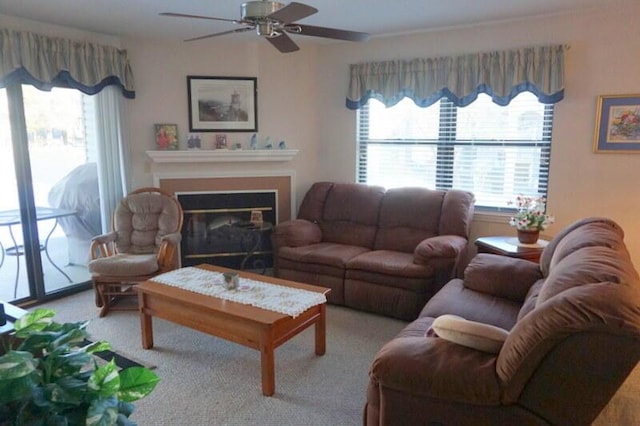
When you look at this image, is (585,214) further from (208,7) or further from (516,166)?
(208,7)

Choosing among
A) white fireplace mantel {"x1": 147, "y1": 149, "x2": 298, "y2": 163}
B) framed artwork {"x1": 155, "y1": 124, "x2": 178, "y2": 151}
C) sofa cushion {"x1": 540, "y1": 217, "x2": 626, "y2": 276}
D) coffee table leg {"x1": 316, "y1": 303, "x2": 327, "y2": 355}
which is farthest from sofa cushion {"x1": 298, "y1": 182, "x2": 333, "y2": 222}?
sofa cushion {"x1": 540, "y1": 217, "x2": 626, "y2": 276}

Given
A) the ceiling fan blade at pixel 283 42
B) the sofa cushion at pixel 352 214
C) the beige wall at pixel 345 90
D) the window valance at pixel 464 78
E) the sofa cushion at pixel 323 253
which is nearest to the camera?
the ceiling fan blade at pixel 283 42

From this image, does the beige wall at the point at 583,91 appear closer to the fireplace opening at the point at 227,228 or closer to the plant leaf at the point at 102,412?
the fireplace opening at the point at 227,228

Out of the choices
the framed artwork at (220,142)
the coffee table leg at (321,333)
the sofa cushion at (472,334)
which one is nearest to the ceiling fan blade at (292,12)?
the sofa cushion at (472,334)

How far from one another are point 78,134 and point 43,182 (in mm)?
575

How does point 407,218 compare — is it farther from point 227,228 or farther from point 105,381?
point 105,381

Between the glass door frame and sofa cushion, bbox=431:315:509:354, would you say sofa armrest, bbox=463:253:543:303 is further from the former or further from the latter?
the glass door frame

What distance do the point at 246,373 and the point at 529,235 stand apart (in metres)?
2.45

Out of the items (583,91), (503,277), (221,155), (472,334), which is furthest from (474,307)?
(221,155)

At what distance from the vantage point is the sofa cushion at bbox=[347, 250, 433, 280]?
350cm

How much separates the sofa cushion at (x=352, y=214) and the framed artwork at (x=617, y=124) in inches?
77.0

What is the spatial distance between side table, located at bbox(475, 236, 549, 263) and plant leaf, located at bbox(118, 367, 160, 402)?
2877 mm

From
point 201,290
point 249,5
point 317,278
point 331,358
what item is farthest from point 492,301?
point 249,5

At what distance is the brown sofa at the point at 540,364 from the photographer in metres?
1.44
